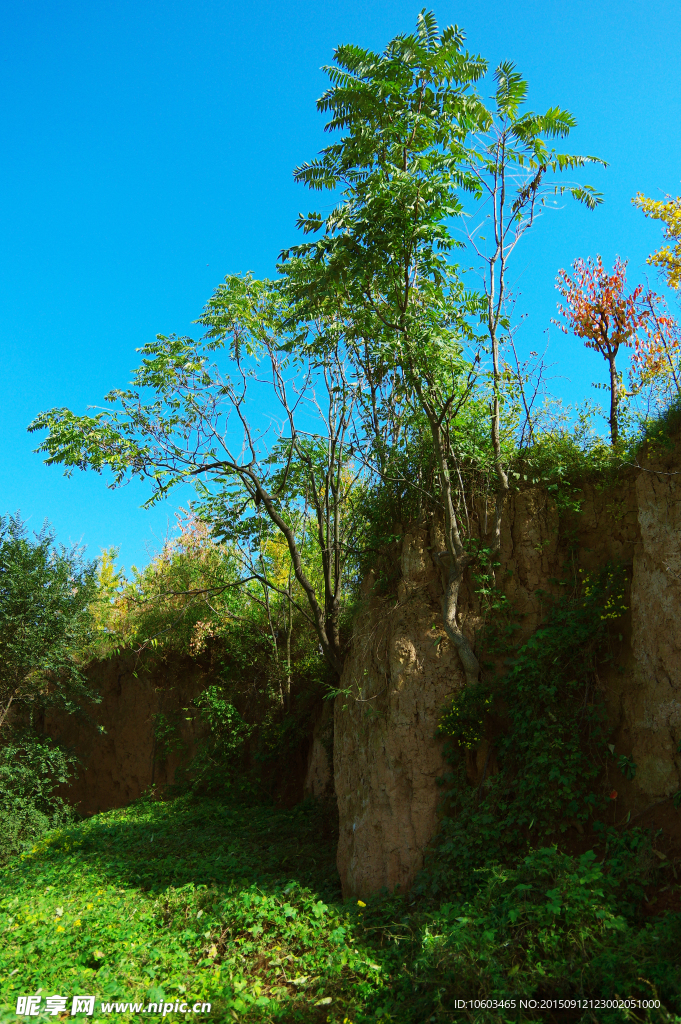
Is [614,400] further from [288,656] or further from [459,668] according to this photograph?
[288,656]

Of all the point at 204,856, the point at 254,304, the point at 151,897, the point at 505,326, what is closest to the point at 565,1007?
the point at 151,897

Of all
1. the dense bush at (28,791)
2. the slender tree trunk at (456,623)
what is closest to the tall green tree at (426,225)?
the slender tree trunk at (456,623)

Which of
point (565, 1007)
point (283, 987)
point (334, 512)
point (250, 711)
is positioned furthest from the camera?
point (250, 711)

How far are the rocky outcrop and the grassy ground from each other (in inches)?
28.9

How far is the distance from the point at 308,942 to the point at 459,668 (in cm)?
314

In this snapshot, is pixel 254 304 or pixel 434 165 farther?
pixel 254 304

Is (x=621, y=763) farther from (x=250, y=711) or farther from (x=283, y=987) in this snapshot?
(x=250, y=711)

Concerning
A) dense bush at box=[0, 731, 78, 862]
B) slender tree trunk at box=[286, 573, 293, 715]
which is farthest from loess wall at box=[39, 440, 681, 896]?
dense bush at box=[0, 731, 78, 862]

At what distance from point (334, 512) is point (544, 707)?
4872 millimetres

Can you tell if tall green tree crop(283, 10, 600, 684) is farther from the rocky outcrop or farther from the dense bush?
the dense bush

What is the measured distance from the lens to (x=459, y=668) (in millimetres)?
7402

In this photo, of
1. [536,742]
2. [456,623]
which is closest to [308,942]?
[536,742]

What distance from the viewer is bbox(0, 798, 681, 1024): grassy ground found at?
471 centimetres

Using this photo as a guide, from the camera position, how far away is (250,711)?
13.0 meters
